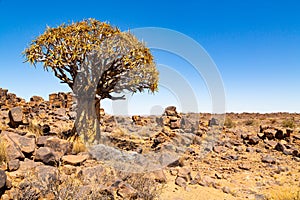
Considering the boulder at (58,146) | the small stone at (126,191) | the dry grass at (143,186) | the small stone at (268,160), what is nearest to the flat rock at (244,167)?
the small stone at (268,160)

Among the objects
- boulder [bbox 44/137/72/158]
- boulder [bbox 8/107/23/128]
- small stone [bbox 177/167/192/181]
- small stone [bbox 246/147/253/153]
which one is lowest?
small stone [bbox 177/167/192/181]

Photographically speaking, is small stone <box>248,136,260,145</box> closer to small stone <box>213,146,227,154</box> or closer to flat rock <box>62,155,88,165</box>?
small stone <box>213,146,227,154</box>

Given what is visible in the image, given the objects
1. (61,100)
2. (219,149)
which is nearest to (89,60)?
(219,149)

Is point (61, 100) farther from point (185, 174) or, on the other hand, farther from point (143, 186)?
point (143, 186)

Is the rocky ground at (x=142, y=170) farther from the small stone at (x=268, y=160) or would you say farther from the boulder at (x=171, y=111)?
the boulder at (x=171, y=111)

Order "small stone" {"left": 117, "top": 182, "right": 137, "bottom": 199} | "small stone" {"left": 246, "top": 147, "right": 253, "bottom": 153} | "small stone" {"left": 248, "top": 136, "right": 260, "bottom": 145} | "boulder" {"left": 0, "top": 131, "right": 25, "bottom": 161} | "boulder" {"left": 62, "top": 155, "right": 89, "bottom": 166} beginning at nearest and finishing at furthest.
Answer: "small stone" {"left": 117, "top": 182, "right": 137, "bottom": 199}
"boulder" {"left": 0, "top": 131, "right": 25, "bottom": 161}
"boulder" {"left": 62, "top": 155, "right": 89, "bottom": 166}
"small stone" {"left": 246, "top": 147, "right": 253, "bottom": 153}
"small stone" {"left": 248, "top": 136, "right": 260, "bottom": 145}

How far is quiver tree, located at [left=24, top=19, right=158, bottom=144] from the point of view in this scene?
8953 mm

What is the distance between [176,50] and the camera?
1232cm

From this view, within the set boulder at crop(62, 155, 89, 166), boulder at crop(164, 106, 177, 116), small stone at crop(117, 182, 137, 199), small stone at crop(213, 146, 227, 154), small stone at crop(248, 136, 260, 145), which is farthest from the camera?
boulder at crop(164, 106, 177, 116)

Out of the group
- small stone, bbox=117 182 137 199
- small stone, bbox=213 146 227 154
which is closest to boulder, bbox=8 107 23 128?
small stone, bbox=117 182 137 199

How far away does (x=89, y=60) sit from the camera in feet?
30.0

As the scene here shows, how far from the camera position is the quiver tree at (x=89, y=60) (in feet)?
29.4

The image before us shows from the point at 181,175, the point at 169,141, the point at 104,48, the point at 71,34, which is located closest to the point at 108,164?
the point at 181,175

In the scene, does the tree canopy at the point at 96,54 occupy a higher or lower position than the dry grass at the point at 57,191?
higher
